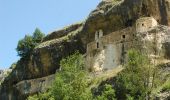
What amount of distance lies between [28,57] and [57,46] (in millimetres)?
6170

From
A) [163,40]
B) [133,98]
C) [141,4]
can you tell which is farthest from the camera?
[141,4]

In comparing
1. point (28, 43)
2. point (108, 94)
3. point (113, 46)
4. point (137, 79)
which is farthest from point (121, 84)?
point (28, 43)

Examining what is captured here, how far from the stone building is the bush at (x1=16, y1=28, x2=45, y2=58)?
50.3 feet

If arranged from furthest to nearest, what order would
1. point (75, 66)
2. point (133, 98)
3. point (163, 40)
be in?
point (163, 40), point (75, 66), point (133, 98)

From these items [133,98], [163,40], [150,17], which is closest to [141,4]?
[150,17]

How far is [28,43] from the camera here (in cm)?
8119

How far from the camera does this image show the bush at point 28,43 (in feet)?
261

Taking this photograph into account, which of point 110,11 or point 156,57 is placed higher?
point 110,11

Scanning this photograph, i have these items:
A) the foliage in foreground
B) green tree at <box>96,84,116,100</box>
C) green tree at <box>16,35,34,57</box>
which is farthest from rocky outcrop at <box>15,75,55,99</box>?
green tree at <box>96,84,116,100</box>

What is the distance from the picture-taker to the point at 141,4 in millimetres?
62656

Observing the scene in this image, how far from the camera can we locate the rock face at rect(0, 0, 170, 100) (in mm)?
62438

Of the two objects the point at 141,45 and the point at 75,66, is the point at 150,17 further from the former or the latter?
the point at 75,66

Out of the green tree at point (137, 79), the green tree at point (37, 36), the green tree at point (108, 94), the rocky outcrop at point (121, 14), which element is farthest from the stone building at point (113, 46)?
the green tree at point (37, 36)

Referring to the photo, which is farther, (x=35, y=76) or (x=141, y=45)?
(x=35, y=76)
